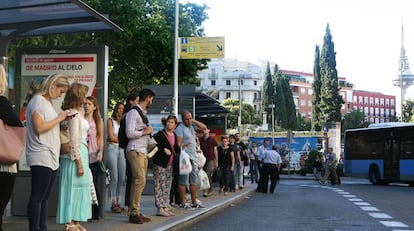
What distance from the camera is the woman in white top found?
10.1 meters

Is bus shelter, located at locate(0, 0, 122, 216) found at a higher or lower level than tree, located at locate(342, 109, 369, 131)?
lower

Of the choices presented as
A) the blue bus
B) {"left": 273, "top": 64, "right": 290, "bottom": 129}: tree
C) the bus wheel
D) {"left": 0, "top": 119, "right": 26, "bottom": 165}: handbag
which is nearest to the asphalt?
{"left": 0, "top": 119, "right": 26, "bottom": 165}: handbag

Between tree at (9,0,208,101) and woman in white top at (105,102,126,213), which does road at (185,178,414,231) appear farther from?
tree at (9,0,208,101)

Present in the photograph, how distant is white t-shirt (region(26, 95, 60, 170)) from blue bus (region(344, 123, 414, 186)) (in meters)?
22.7

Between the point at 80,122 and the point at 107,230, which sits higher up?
the point at 80,122

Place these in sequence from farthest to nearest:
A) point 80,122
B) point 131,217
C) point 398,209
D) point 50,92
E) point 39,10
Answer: point 398,209 < point 131,217 < point 39,10 < point 80,122 < point 50,92

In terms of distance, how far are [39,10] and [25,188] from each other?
2790 millimetres

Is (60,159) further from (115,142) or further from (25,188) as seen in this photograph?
(115,142)

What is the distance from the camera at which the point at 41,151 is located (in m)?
6.34

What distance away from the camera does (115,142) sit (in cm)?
1020

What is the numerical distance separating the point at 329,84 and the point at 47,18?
302 feet

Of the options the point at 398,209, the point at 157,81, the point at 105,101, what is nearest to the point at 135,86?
the point at 157,81

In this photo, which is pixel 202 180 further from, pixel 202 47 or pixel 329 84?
pixel 329 84

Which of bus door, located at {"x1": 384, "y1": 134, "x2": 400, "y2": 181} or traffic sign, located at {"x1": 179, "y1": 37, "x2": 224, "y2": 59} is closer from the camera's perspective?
traffic sign, located at {"x1": 179, "y1": 37, "x2": 224, "y2": 59}
